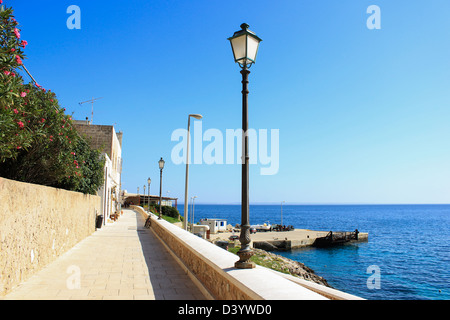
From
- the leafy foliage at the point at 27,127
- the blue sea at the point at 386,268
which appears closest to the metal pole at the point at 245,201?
the leafy foliage at the point at 27,127

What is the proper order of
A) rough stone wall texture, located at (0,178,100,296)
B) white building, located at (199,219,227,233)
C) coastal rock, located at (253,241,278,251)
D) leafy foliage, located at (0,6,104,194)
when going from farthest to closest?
white building, located at (199,219,227,233), coastal rock, located at (253,241,278,251), rough stone wall texture, located at (0,178,100,296), leafy foliage, located at (0,6,104,194)

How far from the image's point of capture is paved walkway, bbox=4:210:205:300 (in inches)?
224

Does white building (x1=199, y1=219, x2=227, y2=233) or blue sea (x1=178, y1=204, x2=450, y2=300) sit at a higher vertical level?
white building (x1=199, y1=219, x2=227, y2=233)

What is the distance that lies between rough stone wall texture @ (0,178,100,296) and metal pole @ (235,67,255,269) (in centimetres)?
393

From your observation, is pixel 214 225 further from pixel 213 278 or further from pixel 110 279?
pixel 213 278

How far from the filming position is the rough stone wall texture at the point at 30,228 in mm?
5469

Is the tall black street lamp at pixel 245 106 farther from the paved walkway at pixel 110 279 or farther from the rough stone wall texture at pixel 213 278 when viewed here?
the paved walkway at pixel 110 279

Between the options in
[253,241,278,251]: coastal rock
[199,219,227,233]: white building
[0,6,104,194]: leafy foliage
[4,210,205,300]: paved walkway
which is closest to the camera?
[0,6,104,194]: leafy foliage

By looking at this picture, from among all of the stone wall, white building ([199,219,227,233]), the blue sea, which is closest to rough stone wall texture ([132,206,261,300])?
the stone wall

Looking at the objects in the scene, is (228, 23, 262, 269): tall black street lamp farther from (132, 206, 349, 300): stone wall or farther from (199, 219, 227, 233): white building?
(199, 219, 227, 233): white building

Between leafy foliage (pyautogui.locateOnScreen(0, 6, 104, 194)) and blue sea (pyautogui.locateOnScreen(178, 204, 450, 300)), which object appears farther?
blue sea (pyautogui.locateOnScreen(178, 204, 450, 300))

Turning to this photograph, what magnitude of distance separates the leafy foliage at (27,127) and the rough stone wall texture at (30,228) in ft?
2.35
